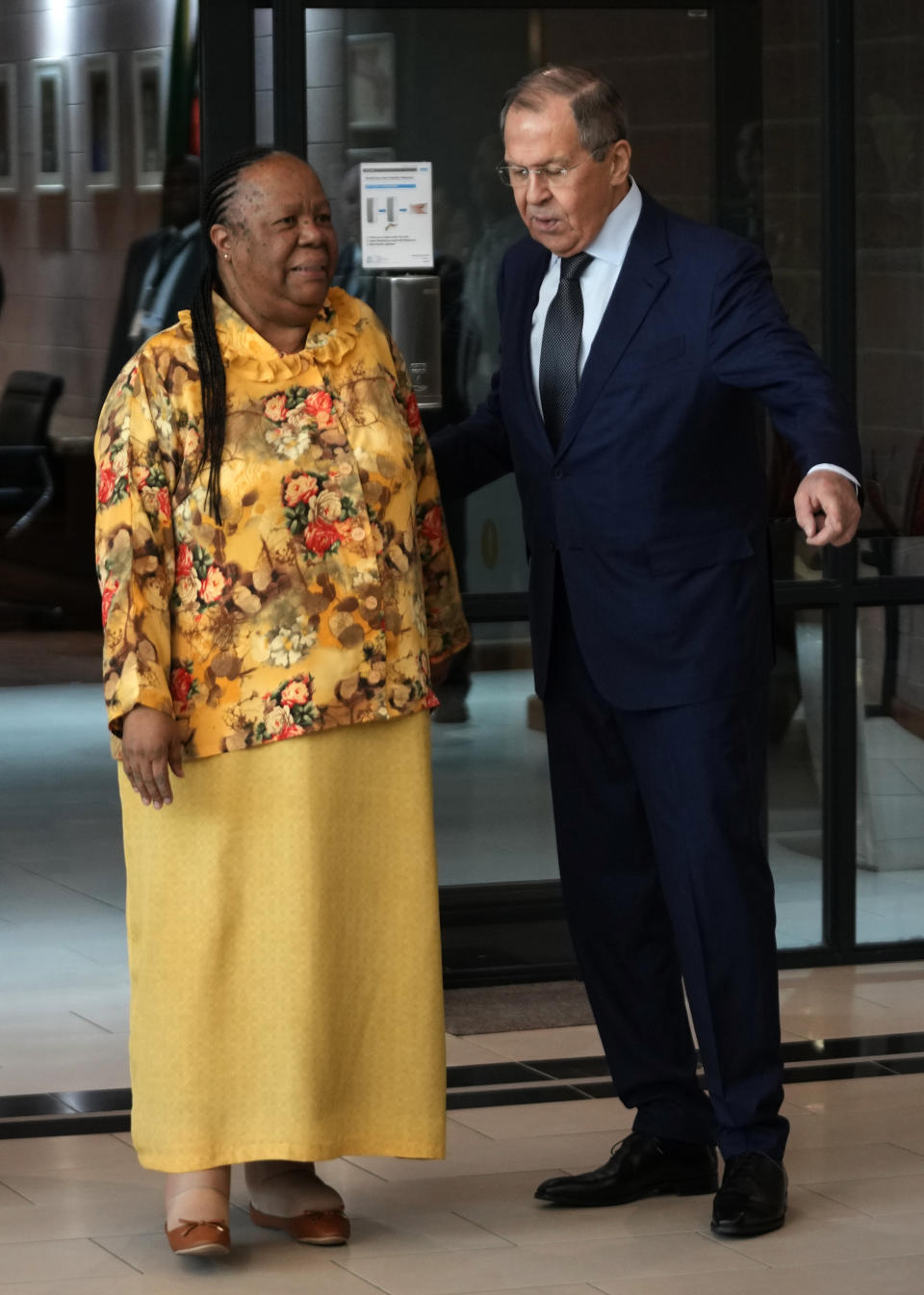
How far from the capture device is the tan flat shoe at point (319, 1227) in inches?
123

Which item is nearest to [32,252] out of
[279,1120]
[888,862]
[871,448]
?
[871,448]

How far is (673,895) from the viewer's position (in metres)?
3.24

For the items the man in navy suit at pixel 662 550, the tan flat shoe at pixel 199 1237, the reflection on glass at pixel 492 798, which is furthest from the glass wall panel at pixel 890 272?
the tan flat shoe at pixel 199 1237

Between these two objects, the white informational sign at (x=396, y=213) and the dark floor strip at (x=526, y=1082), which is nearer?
the dark floor strip at (x=526, y=1082)

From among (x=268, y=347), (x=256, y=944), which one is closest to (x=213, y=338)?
(x=268, y=347)

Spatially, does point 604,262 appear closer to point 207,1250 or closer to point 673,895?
point 673,895

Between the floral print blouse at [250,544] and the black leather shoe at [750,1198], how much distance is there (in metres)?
0.81

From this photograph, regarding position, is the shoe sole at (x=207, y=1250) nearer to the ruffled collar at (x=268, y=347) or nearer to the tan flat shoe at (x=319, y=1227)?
the tan flat shoe at (x=319, y=1227)

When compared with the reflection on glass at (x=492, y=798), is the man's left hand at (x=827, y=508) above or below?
above

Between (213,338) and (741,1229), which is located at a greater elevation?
(213,338)

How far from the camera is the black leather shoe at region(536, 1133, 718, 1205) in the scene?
331cm

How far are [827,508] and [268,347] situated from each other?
0.76 meters

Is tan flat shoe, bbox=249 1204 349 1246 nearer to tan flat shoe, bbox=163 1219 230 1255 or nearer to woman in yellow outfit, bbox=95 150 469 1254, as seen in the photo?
woman in yellow outfit, bbox=95 150 469 1254

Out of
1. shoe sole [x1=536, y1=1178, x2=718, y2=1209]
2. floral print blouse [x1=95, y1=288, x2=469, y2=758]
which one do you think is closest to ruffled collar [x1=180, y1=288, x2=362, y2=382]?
floral print blouse [x1=95, y1=288, x2=469, y2=758]
